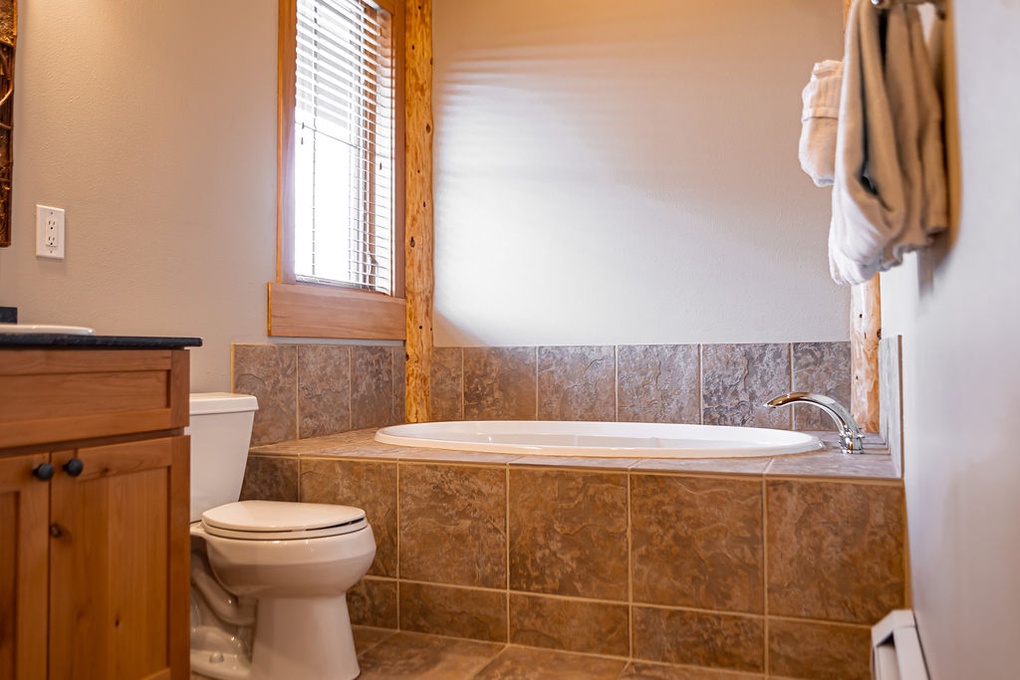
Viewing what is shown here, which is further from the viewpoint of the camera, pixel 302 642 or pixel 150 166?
pixel 150 166

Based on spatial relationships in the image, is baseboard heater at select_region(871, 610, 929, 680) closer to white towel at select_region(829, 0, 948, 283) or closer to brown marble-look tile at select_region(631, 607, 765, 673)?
brown marble-look tile at select_region(631, 607, 765, 673)

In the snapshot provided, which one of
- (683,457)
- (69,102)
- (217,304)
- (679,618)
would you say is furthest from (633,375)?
(69,102)

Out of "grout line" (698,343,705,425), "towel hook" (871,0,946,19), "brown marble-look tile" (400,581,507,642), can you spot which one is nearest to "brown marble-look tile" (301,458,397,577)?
"brown marble-look tile" (400,581,507,642)

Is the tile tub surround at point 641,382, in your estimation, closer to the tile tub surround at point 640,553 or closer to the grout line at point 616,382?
the grout line at point 616,382

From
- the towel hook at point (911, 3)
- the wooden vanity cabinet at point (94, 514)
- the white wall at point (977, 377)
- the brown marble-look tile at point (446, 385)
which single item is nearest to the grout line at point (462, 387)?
the brown marble-look tile at point (446, 385)

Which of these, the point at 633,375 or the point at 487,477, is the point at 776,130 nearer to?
the point at 633,375

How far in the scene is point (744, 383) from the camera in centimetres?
347

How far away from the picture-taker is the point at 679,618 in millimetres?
2309

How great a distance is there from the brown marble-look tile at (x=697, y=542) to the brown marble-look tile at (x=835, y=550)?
48 mm

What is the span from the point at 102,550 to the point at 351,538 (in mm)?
685

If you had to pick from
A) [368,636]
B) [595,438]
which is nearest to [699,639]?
[368,636]

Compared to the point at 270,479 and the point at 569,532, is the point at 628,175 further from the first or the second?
the point at 270,479

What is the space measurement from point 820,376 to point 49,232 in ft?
8.94

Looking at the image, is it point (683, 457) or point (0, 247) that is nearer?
point (0, 247)
